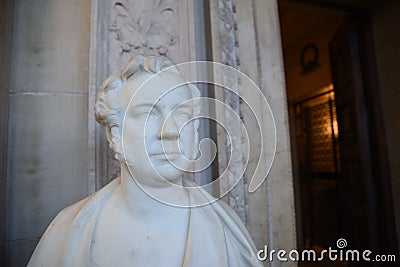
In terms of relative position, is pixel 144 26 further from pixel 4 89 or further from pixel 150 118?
pixel 150 118

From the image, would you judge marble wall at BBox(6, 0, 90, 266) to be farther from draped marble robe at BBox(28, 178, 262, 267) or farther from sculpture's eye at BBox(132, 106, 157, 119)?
sculpture's eye at BBox(132, 106, 157, 119)

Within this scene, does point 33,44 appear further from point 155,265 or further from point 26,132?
point 155,265

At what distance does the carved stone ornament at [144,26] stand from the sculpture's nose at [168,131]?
0.70m

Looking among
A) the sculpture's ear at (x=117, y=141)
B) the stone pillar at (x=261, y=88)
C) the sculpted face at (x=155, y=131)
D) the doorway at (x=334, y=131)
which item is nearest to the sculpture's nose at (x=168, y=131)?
the sculpted face at (x=155, y=131)

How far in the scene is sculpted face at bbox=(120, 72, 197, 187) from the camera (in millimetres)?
645

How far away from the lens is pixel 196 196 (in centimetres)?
75

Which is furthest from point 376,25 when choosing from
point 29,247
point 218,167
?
point 29,247

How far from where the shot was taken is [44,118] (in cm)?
116

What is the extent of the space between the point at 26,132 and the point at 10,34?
406 millimetres

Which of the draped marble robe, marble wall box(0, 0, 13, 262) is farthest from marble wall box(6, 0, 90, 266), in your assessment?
the draped marble robe

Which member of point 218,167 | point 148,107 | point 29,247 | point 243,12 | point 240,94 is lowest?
point 29,247

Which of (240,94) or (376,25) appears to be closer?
(240,94)

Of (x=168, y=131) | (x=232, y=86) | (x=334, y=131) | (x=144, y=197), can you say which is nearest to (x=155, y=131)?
(x=168, y=131)

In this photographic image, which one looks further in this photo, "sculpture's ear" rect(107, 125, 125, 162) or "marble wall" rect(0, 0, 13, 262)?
"marble wall" rect(0, 0, 13, 262)
